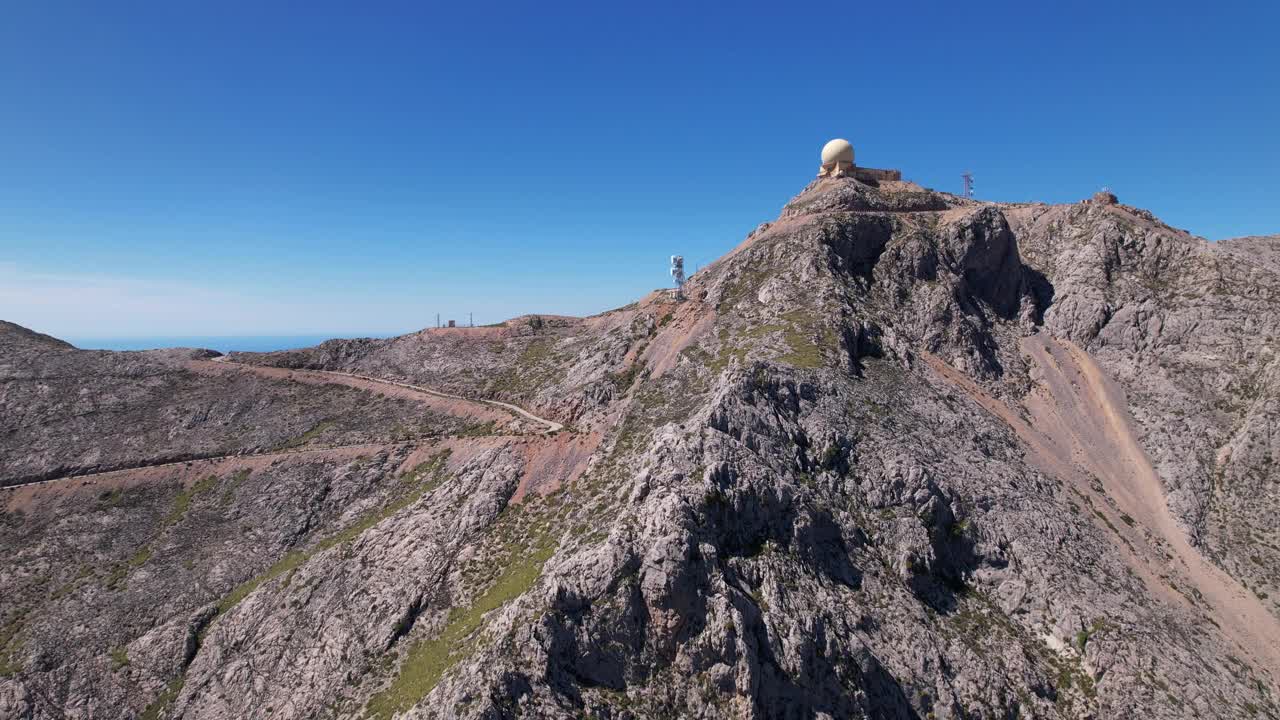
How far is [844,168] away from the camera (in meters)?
104

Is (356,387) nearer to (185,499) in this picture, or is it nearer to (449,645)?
(185,499)

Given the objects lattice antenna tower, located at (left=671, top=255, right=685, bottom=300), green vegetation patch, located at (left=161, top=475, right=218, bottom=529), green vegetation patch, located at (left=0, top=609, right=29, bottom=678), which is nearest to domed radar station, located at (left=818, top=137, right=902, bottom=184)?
lattice antenna tower, located at (left=671, top=255, right=685, bottom=300)

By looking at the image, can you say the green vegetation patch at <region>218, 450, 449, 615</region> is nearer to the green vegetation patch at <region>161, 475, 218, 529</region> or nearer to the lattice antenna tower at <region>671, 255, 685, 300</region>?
the green vegetation patch at <region>161, 475, 218, 529</region>

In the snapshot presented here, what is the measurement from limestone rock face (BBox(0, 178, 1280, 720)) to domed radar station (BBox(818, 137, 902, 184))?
895 cm

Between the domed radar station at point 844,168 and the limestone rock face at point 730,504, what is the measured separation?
895 centimetres

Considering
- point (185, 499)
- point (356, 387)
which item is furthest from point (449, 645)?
point (356, 387)

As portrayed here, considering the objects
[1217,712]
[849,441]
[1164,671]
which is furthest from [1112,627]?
[849,441]

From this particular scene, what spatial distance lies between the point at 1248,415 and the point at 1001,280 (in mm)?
33195

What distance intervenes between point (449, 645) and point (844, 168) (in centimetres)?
Answer: 9518

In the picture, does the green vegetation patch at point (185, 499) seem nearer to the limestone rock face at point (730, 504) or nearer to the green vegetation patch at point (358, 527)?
Answer: the limestone rock face at point (730, 504)

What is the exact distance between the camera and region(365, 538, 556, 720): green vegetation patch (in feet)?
132

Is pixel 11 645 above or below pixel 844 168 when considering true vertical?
below

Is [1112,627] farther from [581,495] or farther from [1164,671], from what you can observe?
[581,495]

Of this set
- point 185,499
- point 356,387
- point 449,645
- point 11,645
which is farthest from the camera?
point 356,387
